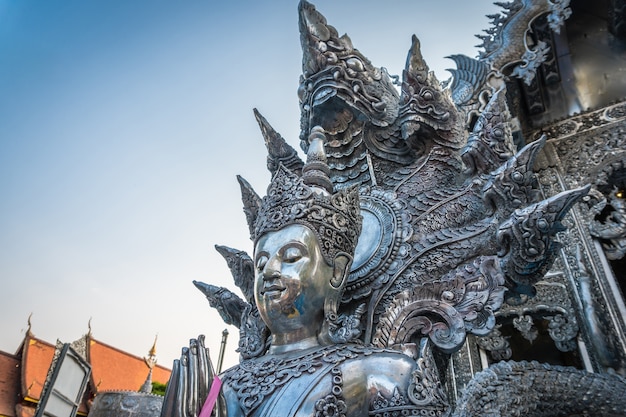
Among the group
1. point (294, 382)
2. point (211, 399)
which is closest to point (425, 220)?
point (294, 382)

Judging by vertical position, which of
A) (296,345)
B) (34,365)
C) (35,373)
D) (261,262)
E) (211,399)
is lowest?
(211,399)

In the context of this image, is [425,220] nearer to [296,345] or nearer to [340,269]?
[340,269]

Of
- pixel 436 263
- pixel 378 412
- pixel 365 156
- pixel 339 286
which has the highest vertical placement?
pixel 365 156

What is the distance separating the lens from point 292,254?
5.18 feet

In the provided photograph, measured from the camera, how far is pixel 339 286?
5.37ft

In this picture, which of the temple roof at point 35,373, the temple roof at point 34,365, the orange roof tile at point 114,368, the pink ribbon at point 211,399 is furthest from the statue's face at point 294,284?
the orange roof tile at point 114,368

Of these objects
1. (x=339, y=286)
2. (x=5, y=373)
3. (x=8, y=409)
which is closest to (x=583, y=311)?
(x=339, y=286)

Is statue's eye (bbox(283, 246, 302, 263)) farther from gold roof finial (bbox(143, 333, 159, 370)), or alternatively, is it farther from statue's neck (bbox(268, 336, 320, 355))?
gold roof finial (bbox(143, 333, 159, 370))

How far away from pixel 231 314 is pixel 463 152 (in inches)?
53.6

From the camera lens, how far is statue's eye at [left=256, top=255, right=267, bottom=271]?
164 centimetres

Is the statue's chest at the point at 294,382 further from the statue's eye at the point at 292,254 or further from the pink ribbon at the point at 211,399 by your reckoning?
the statue's eye at the point at 292,254

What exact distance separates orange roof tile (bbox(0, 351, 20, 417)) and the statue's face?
878 cm

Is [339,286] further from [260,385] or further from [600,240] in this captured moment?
[600,240]

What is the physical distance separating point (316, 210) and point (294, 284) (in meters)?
0.31
